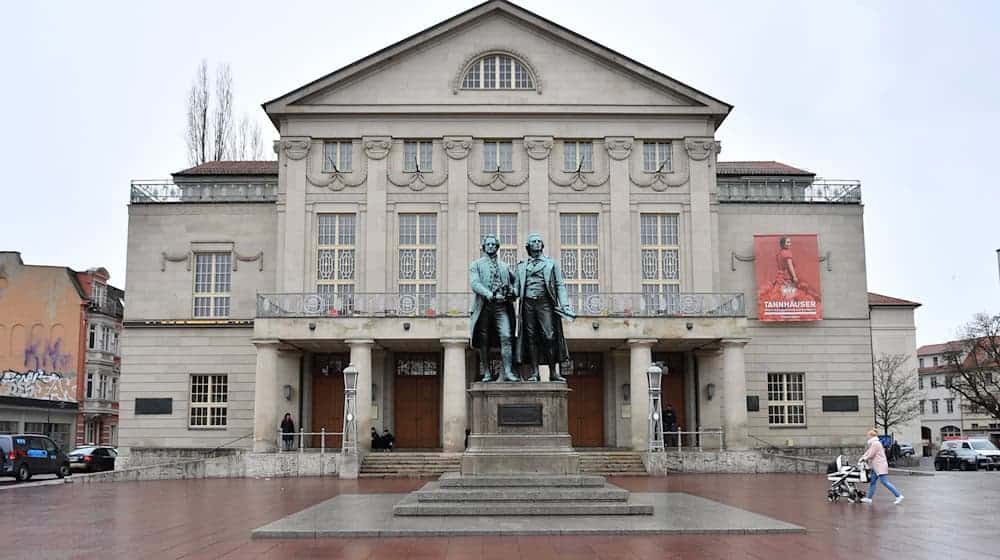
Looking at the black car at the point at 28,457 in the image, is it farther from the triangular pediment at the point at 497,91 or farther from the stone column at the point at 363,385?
the triangular pediment at the point at 497,91

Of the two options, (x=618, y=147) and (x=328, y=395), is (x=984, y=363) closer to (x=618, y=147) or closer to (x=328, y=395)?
(x=618, y=147)

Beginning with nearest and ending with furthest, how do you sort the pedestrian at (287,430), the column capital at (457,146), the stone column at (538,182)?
1. the pedestrian at (287,430)
2. the stone column at (538,182)
3. the column capital at (457,146)

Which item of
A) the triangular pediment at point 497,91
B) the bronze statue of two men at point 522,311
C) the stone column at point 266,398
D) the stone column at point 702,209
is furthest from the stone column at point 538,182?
the bronze statue of two men at point 522,311

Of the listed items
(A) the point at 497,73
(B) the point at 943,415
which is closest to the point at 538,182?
(A) the point at 497,73

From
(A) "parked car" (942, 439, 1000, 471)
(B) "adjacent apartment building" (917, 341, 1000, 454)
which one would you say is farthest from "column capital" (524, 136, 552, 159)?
(B) "adjacent apartment building" (917, 341, 1000, 454)

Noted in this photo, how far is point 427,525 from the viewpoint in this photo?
1402 cm

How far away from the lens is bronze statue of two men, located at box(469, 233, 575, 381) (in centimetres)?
1758

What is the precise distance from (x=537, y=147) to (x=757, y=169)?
12.4 meters

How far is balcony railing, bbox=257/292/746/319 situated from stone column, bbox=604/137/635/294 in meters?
1.34

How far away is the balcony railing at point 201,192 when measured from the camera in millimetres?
42531

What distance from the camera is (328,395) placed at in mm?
40406

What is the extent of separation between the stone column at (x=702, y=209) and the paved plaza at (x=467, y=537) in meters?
14.7

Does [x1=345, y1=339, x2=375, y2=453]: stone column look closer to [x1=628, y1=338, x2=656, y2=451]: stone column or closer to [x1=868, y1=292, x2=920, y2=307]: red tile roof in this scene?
[x1=628, y1=338, x2=656, y2=451]: stone column

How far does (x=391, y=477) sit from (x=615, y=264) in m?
13.4
